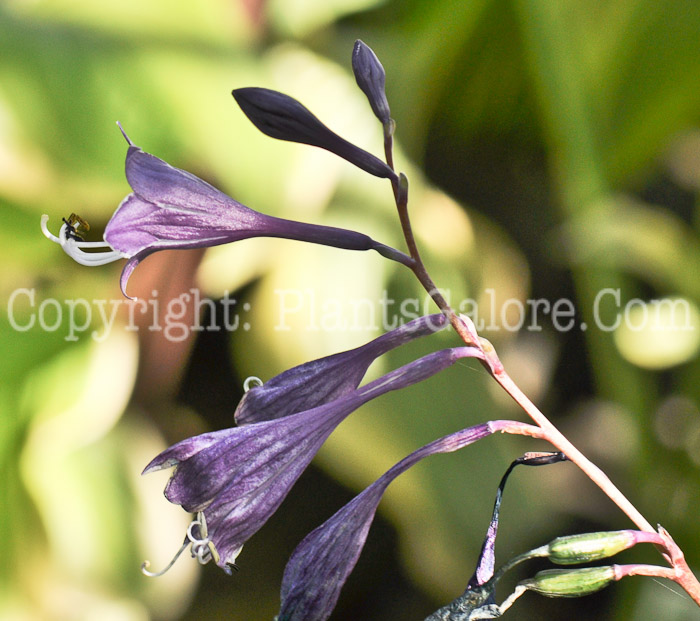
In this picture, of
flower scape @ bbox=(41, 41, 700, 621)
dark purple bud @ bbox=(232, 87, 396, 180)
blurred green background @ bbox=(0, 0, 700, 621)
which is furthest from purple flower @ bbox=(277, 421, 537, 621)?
blurred green background @ bbox=(0, 0, 700, 621)

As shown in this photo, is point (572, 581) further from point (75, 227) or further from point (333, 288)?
point (333, 288)

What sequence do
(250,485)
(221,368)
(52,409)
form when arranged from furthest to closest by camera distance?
(221,368) → (52,409) → (250,485)

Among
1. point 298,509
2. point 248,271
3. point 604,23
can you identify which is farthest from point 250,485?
point 604,23

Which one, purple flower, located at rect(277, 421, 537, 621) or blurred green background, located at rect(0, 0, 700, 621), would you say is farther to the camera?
blurred green background, located at rect(0, 0, 700, 621)

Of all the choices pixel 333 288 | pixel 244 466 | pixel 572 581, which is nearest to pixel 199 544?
pixel 244 466

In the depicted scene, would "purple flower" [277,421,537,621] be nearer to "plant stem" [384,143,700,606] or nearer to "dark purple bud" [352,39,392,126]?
"plant stem" [384,143,700,606]

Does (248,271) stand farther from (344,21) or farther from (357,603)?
(357,603)

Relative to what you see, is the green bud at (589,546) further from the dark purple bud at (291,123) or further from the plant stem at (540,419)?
the dark purple bud at (291,123)
